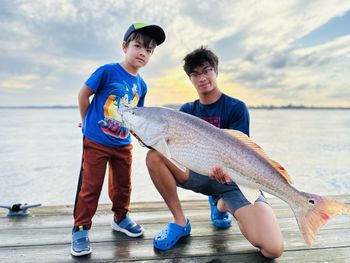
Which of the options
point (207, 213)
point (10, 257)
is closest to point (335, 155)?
point (207, 213)

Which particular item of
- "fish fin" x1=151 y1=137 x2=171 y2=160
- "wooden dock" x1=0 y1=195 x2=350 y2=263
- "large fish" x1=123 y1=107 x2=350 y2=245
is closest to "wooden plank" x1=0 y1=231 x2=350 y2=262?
"wooden dock" x1=0 y1=195 x2=350 y2=263

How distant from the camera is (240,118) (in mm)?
3248

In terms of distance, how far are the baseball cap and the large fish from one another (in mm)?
988

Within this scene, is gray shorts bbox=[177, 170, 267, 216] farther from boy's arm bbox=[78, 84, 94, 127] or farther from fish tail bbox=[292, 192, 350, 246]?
boy's arm bbox=[78, 84, 94, 127]

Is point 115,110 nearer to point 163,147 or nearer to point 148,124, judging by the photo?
point 148,124

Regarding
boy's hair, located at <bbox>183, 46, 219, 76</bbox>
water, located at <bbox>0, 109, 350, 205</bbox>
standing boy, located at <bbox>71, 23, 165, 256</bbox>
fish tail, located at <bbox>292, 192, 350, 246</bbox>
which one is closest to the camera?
fish tail, located at <bbox>292, 192, 350, 246</bbox>

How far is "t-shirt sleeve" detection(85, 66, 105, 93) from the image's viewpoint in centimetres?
294

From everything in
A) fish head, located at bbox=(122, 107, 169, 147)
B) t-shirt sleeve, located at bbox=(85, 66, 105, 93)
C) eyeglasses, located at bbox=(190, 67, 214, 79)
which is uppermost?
eyeglasses, located at bbox=(190, 67, 214, 79)

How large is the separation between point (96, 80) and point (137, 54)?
45 centimetres

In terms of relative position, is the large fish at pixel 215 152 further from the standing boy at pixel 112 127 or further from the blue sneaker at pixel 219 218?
the blue sneaker at pixel 219 218

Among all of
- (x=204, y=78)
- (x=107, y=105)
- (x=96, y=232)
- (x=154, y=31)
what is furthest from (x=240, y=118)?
(x=96, y=232)

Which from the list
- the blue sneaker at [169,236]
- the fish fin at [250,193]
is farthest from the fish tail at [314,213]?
the blue sneaker at [169,236]

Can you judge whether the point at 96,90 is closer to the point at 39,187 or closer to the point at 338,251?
the point at 338,251

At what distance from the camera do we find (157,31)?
314 cm
